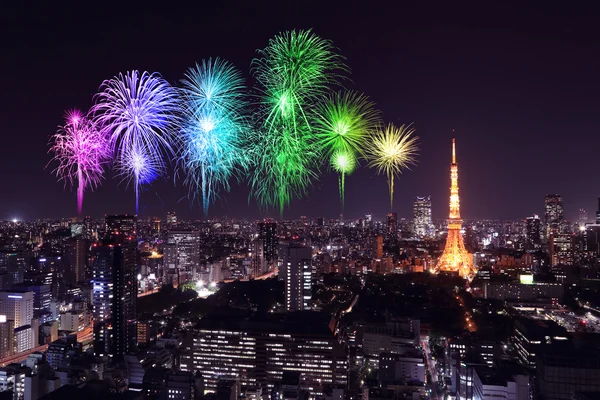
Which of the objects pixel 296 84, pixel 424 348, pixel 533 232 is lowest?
pixel 424 348

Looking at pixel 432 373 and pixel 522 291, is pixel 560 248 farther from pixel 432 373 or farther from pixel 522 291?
pixel 432 373

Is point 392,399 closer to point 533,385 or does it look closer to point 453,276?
point 533,385

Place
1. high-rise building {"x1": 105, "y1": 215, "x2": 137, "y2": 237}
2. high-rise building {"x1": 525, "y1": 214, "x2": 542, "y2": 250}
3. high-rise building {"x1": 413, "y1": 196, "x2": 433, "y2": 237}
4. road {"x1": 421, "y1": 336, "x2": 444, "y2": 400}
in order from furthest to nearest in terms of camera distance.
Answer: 1. high-rise building {"x1": 525, "y1": 214, "x2": 542, "y2": 250}
2. high-rise building {"x1": 413, "y1": 196, "x2": 433, "y2": 237}
3. high-rise building {"x1": 105, "y1": 215, "x2": 137, "y2": 237}
4. road {"x1": 421, "y1": 336, "x2": 444, "y2": 400}

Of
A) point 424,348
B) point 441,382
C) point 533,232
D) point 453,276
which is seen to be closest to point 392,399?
point 441,382

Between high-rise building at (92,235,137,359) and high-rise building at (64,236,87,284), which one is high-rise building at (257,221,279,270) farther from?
high-rise building at (92,235,137,359)

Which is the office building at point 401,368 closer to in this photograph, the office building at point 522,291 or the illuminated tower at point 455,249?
the office building at point 522,291

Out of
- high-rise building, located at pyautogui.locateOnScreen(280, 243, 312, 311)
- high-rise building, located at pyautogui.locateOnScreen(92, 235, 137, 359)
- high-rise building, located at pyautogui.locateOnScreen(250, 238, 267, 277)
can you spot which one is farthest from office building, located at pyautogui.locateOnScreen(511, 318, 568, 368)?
high-rise building, located at pyautogui.locateOnScreen(250, 238, 267, 277)

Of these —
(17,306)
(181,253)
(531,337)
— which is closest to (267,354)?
(531,337)

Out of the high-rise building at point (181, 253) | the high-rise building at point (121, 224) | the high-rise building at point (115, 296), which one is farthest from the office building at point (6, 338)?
the high-rise building at point (181, 253)
